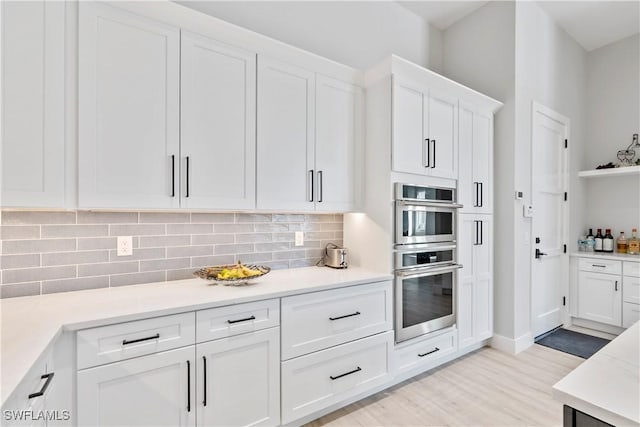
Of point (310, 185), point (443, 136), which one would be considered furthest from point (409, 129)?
point (310, 185)

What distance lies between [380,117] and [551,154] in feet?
8.12

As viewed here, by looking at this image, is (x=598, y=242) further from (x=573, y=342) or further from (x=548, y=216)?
(x=573, y=342)

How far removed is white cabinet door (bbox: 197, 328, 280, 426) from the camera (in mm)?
1618

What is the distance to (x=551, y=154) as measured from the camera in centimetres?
368

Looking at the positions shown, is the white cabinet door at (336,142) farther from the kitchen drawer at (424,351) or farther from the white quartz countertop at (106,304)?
the kitchen drawer at (424,351)

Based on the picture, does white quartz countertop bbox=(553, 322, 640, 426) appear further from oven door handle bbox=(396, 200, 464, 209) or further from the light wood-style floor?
oven door handle bbox=(396, 200, 464, 209)

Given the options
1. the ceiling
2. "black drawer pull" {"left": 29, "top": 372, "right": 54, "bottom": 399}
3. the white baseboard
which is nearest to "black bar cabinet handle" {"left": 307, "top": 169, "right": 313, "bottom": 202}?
"black drawer pull" {"left": 29, "top": 372, "right": 54, "bottom": 399}

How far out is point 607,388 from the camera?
806 millimetres

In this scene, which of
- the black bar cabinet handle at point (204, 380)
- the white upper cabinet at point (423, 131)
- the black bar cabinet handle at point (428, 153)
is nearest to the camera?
the black bar cabinet handle at point (204, 380)

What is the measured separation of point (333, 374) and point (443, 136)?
2092 mm

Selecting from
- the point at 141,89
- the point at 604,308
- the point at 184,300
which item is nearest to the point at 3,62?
the point at 141,89

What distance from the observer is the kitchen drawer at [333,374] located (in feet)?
6.25

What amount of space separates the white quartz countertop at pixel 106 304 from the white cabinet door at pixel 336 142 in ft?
2.01

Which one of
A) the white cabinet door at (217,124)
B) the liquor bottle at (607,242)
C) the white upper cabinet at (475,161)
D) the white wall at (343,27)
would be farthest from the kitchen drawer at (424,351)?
the liquor bottle at (607,242)
